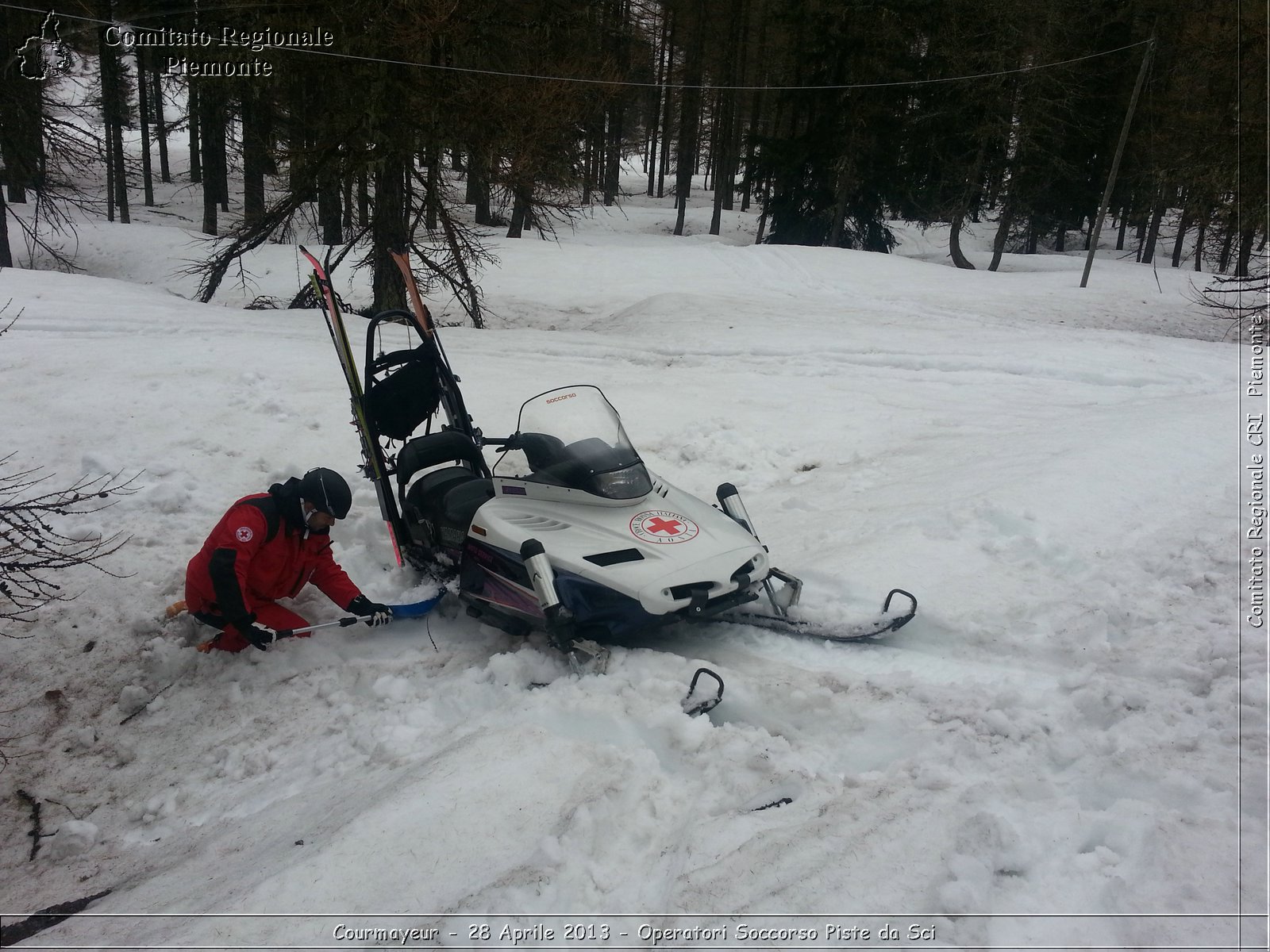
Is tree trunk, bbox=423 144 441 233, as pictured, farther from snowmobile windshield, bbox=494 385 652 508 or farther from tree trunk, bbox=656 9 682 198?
tree trunk, bbox=656 9 682 198

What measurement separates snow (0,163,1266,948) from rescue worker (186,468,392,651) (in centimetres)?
27

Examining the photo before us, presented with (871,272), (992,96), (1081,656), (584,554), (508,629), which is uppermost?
(992,96)

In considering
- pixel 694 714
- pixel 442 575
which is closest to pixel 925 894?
pixel 694 714

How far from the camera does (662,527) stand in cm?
454

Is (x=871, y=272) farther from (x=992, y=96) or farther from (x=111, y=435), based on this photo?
(x=111, y=435)

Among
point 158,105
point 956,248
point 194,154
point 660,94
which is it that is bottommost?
point 956,248

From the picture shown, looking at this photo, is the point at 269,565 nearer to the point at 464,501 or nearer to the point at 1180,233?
the point at 464,501

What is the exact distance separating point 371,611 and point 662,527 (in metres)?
1.80

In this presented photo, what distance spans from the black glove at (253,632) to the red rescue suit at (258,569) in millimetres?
12

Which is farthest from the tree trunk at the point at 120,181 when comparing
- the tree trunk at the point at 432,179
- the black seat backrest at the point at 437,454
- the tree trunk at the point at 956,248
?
the tree trunk at the point at 956,248

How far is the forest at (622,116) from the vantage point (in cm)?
1133

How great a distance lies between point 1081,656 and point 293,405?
6932 millimetres

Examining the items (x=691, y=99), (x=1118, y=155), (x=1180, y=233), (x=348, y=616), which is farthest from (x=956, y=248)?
(x=348, y=616)

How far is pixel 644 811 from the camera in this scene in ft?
10.9
